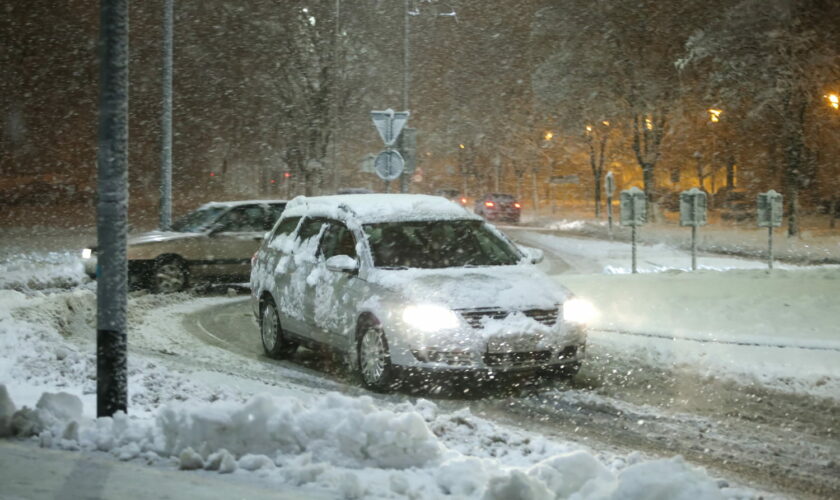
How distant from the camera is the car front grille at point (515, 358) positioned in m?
8.17

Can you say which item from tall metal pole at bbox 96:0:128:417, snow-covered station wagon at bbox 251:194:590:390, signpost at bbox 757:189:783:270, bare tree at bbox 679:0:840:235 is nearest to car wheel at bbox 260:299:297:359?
snow-covered station wagon at bbox 251:194:590:390

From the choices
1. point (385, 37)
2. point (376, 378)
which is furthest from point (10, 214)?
point (376, 378)

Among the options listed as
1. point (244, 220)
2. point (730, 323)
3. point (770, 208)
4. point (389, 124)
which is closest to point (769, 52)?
point (770, 208)

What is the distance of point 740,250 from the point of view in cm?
2991

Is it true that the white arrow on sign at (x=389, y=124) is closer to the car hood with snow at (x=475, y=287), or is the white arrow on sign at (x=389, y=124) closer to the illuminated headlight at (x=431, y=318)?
the car hood with snow at (x=475, y=287)

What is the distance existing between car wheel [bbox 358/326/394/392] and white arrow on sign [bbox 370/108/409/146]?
8883 millimetres

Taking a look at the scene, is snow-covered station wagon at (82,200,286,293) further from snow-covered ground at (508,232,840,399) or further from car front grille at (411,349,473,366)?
car front grille at (411,349,473,366)

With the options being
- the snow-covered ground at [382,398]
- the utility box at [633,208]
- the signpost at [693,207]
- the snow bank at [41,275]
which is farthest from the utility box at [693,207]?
the snow bank at [41,275]

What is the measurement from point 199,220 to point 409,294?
10.2 metres

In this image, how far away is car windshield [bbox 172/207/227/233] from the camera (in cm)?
1756

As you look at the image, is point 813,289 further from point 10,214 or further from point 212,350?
point 10,214

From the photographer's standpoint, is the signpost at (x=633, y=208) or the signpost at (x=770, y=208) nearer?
the signpost at (x=633, y=208)

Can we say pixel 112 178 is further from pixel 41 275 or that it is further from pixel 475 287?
pixel 41 275

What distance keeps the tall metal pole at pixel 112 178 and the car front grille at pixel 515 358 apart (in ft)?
10.4
